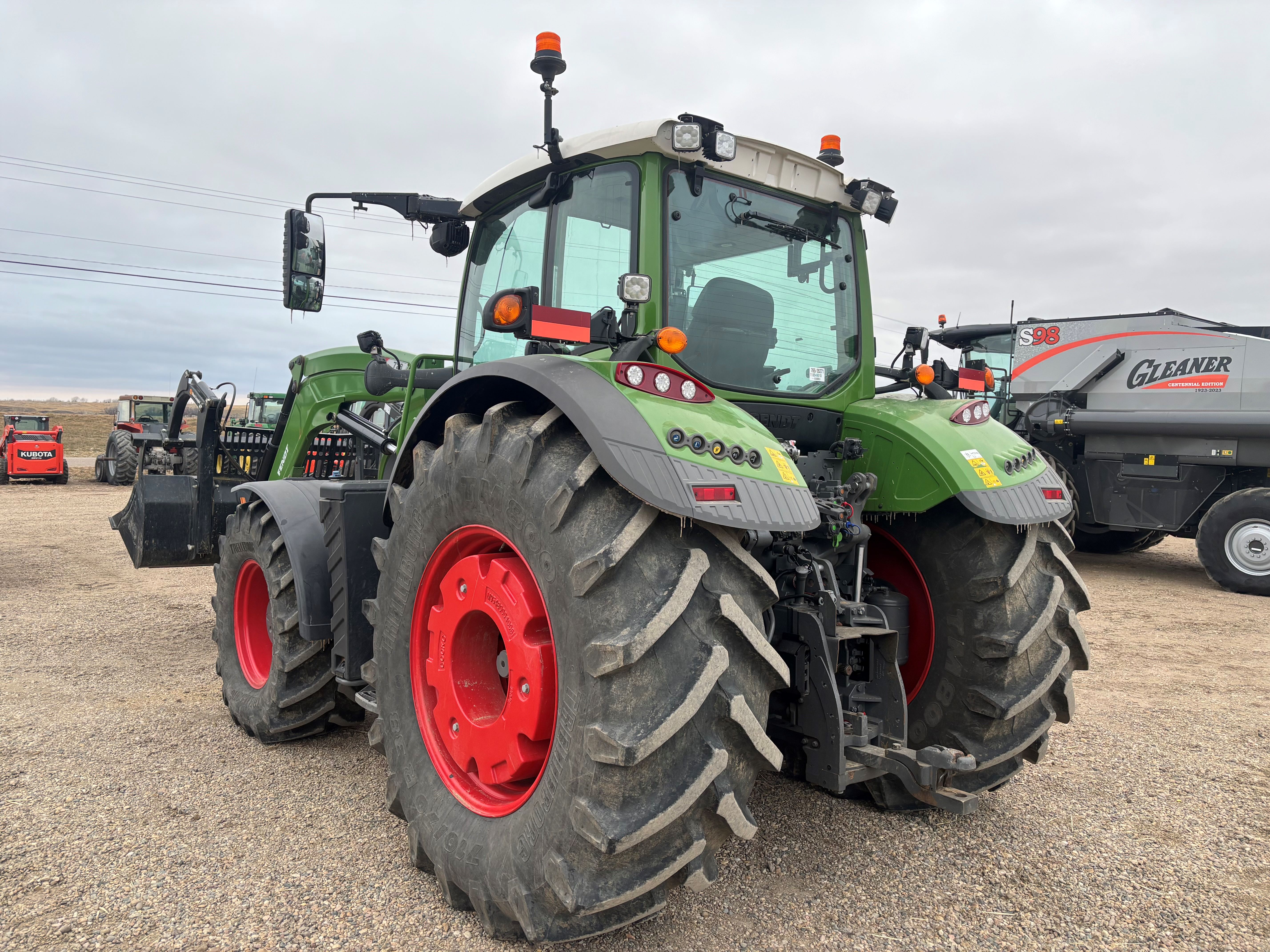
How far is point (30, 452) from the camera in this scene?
61.6ft

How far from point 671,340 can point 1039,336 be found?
32.8 ft

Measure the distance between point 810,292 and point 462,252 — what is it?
61.5 inches

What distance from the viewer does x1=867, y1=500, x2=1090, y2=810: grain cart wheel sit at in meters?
2.73

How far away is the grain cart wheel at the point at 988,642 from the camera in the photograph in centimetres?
273

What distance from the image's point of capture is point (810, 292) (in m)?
3.19

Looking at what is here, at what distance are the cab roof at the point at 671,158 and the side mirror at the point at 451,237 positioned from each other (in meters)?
0.21

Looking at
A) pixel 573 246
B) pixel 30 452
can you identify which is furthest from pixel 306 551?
pixel 30 452

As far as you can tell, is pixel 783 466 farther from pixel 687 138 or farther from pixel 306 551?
pixel 306 551

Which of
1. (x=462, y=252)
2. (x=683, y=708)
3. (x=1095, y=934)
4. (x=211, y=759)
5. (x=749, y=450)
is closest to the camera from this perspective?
(x=683, y=708)

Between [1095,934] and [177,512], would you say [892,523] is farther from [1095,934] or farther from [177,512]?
[177,512]

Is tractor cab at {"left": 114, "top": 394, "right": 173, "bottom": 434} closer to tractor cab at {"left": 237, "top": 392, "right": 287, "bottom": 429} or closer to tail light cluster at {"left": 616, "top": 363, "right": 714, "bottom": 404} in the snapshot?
tractor cab at {"left": 237, "top": 392, "right": 287, "bottom": 429}

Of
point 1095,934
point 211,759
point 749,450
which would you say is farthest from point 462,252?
point 1095,934

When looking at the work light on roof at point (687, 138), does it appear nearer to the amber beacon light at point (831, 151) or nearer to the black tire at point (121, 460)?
the amber beacon light at point (831, 151)

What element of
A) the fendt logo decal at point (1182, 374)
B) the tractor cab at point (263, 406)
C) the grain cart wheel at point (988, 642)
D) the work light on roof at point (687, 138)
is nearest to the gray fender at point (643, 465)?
the work light on roof at point (687, 138)
